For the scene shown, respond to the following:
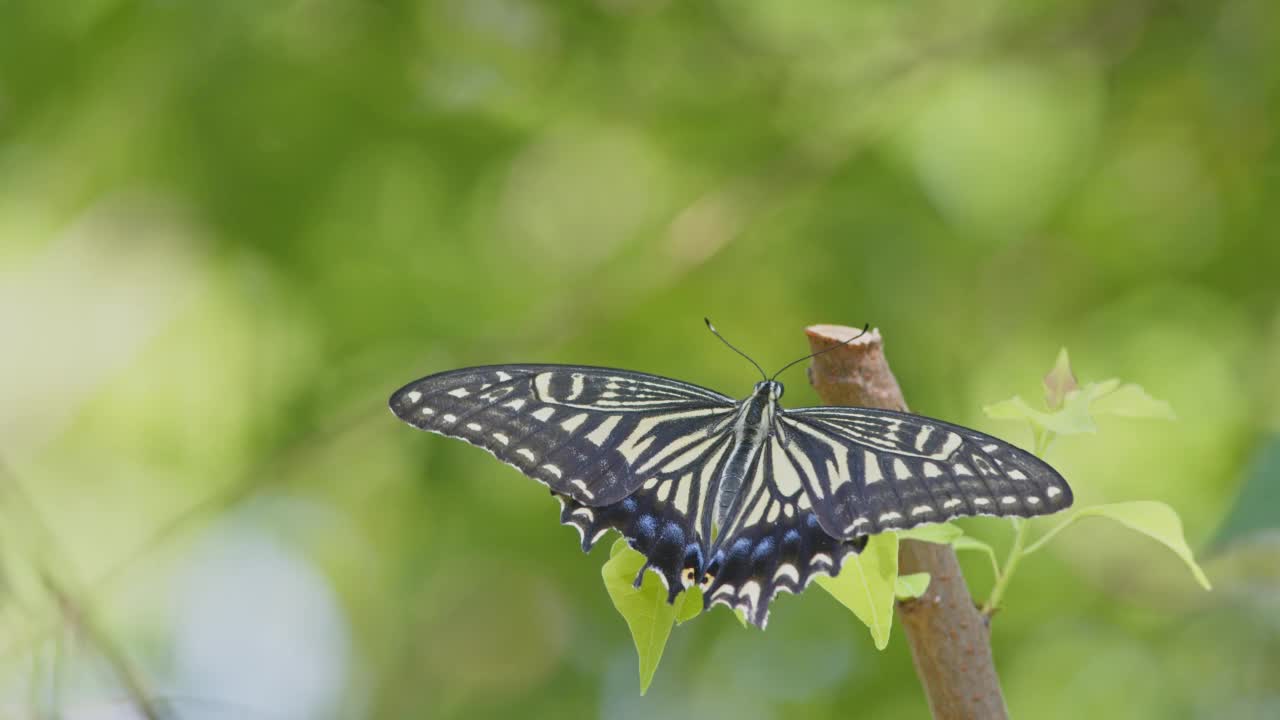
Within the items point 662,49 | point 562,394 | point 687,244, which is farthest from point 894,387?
point 662,49

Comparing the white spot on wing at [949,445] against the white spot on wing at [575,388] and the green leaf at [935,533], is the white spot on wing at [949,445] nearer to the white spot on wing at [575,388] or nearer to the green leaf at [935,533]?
the green leaf at [935,533]

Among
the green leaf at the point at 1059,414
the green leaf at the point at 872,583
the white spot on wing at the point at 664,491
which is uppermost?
the green leaf at the point at 1059,414

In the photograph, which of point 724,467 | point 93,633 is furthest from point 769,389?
point 93,633

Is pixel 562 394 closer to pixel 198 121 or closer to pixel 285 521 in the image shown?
pixel 198 121

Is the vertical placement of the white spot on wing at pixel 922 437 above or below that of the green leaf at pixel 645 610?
above

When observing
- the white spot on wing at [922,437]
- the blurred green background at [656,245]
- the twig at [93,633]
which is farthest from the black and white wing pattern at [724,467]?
the blurred green background at [656,245]
